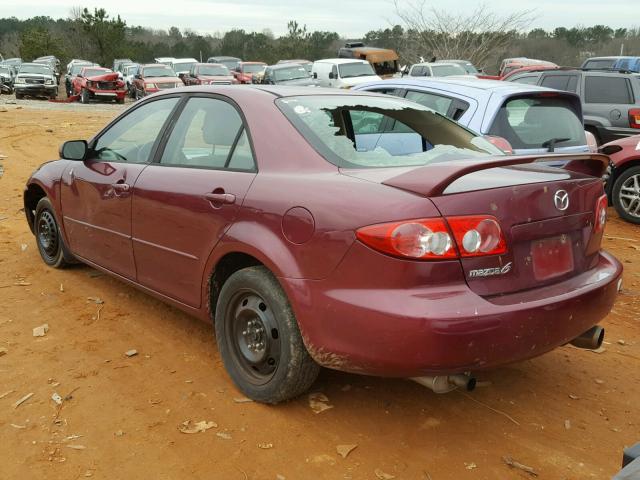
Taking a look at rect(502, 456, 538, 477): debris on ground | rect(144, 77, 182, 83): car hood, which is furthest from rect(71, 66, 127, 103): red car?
rect(502, 456, 538, 477): debris on ground

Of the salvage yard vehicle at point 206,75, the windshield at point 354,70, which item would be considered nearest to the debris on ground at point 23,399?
the windshield at point 354,70

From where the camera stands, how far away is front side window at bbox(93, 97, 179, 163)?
4.19m

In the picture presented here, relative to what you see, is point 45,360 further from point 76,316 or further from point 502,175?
point 502,175

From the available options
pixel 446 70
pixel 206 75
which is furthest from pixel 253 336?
pixel 206 75

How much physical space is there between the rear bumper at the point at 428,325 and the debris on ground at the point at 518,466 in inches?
19.7

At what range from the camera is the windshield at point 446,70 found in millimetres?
21191

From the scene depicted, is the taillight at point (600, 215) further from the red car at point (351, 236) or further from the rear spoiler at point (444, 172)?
the rear spoiler at point (444, 172)

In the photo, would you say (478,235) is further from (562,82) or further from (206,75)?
(206,75)

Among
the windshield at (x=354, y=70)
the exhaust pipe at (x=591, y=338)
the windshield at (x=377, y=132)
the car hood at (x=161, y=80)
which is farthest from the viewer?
the car hood at (x=161, y=80)

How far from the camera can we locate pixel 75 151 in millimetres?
4629

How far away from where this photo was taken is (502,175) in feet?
9.85

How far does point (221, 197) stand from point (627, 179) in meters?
6.32

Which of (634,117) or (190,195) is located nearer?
(190,195)

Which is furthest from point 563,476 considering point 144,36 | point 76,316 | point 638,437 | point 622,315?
point 144,36
